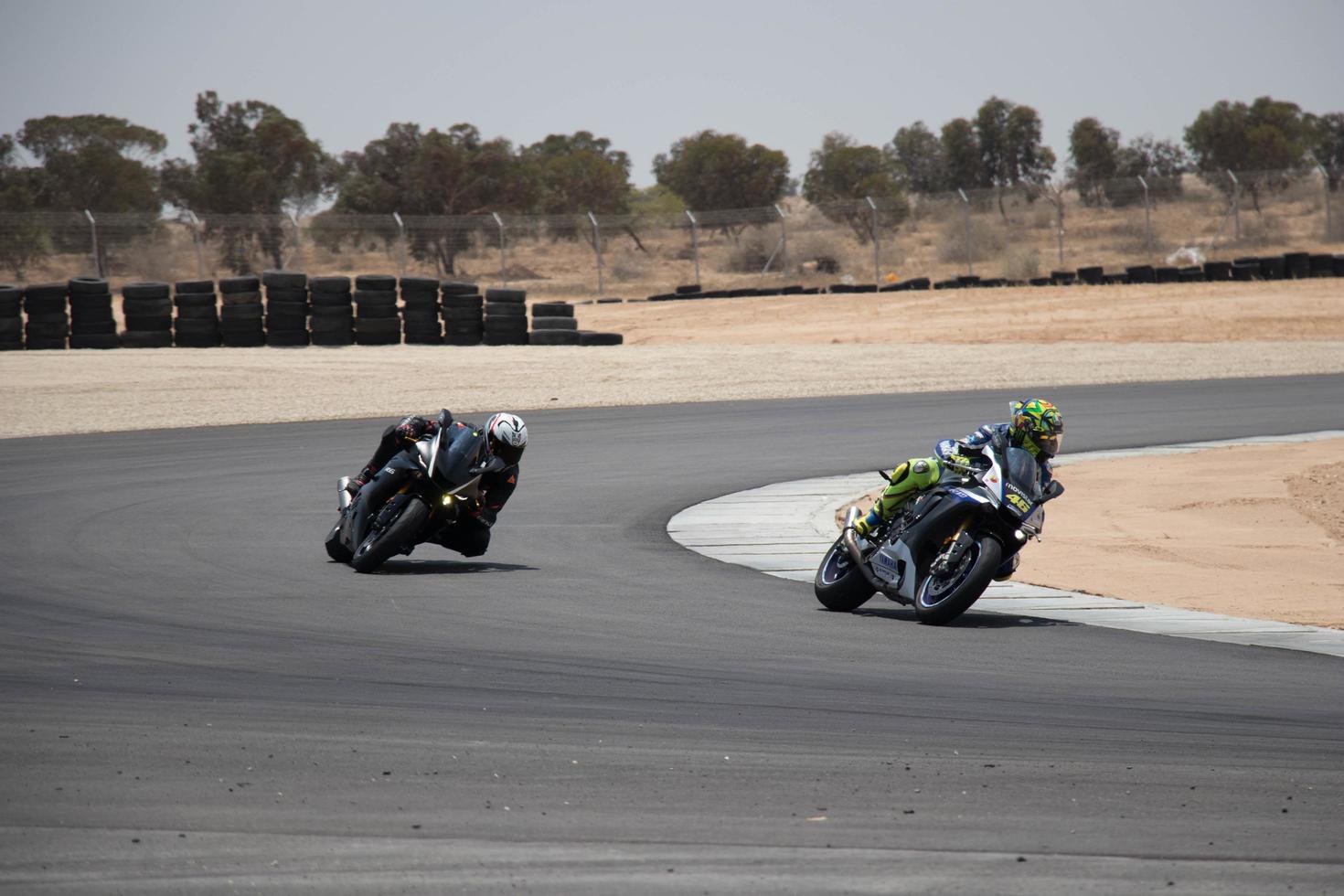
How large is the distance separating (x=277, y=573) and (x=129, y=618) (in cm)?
187

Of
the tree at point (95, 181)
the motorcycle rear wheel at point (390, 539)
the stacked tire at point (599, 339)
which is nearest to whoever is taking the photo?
the motorcycle rear wheel at point (390, 539)

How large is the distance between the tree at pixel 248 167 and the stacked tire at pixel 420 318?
3282cm

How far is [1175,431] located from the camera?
1939 centimetres

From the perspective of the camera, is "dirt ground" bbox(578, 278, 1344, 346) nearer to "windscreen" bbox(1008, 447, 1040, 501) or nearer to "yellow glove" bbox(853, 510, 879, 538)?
"yellow glove" bbox(853, 510, 879, 538)

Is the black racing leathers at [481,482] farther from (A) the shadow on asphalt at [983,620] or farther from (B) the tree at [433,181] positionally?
(B) the tree at [433,181]

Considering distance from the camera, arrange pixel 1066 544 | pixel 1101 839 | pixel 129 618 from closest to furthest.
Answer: pixel 1101 839, pixel 129 618, pixel 1066 544

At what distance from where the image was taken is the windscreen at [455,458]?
10.5 meters

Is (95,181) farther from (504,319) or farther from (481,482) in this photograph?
(481,482)

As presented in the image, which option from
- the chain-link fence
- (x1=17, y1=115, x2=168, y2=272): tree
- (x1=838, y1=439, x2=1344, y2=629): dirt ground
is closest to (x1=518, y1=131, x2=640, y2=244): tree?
the chain-link fence

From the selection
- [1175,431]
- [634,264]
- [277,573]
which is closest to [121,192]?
[634,264]

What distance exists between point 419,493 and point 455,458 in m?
0.36

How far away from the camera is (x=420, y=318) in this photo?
32.0 metres

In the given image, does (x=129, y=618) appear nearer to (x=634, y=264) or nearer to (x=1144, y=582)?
(x=1144, y=582)

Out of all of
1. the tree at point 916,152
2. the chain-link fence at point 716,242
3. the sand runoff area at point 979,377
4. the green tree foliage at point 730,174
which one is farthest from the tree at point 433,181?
the tree at point 916,152
